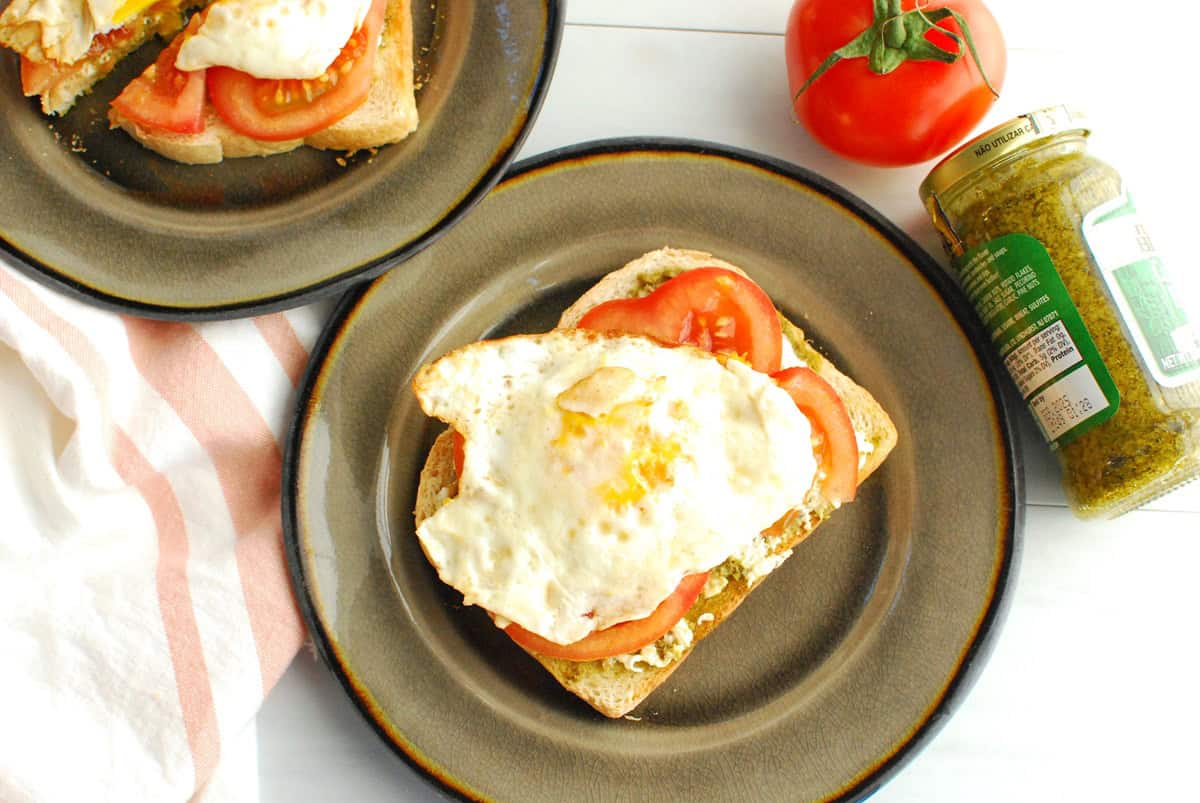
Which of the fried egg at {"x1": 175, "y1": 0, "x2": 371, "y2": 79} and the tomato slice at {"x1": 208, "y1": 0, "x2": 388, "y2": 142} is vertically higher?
the fried egg at {"x1": 175, "y1": 0, "x2": 371, "y2": 79}

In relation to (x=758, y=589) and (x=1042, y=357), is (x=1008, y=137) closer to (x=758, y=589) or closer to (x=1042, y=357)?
(x=1042, y=357)

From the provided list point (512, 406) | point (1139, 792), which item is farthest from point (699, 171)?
point (1139, 792)

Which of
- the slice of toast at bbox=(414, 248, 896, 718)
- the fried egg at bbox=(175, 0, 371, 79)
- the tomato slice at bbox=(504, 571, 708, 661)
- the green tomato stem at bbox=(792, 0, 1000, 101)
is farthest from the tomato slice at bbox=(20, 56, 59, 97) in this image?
the green tomato stem at bbox=(792, 0, 1000, 101)

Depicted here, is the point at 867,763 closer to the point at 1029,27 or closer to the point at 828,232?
the point at 828,232

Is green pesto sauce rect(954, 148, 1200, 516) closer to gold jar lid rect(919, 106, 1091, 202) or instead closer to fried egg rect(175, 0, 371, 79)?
gold jar lid rect(919, 106, 1091, 202)

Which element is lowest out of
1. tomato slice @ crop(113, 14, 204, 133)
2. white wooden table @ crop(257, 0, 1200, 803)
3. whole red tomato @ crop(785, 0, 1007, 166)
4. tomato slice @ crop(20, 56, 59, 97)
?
white wooden table @ crop(257, 0, 1200, 803)

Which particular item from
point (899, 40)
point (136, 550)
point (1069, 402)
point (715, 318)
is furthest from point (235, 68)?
point (1069, 402)
